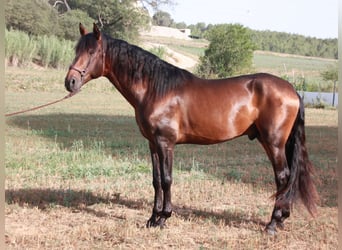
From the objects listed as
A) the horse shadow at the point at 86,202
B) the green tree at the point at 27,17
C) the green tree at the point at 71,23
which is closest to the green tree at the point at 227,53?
the green tree at the point at 71,23

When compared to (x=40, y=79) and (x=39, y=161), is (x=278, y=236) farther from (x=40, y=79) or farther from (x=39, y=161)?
(x=40, y=79)

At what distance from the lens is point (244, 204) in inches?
231

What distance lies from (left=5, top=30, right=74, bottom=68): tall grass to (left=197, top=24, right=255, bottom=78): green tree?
9.24m

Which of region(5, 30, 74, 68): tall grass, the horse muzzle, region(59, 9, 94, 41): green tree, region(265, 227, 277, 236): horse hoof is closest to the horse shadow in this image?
region(265, 227, 277, 236): horse hoof

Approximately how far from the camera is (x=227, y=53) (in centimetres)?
2800

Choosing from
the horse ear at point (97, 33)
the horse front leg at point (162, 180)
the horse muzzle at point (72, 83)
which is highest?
the horse ear at point (97, 33)

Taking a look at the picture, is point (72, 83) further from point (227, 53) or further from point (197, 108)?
point (227, 53)

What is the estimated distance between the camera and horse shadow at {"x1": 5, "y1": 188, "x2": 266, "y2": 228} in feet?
17.4

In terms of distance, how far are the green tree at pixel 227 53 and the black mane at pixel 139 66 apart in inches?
887

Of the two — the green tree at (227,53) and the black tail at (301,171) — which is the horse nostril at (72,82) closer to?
the black tail at (301,171)

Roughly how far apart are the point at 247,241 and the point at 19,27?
35.8m

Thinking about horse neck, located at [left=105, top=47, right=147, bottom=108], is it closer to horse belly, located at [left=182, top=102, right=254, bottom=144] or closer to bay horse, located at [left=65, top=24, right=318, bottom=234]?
bay horse, located at [left=65, top=24, right=318, bottom=234]

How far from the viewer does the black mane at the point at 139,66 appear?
15.9 ft

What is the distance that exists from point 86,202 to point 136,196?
2.35ft
